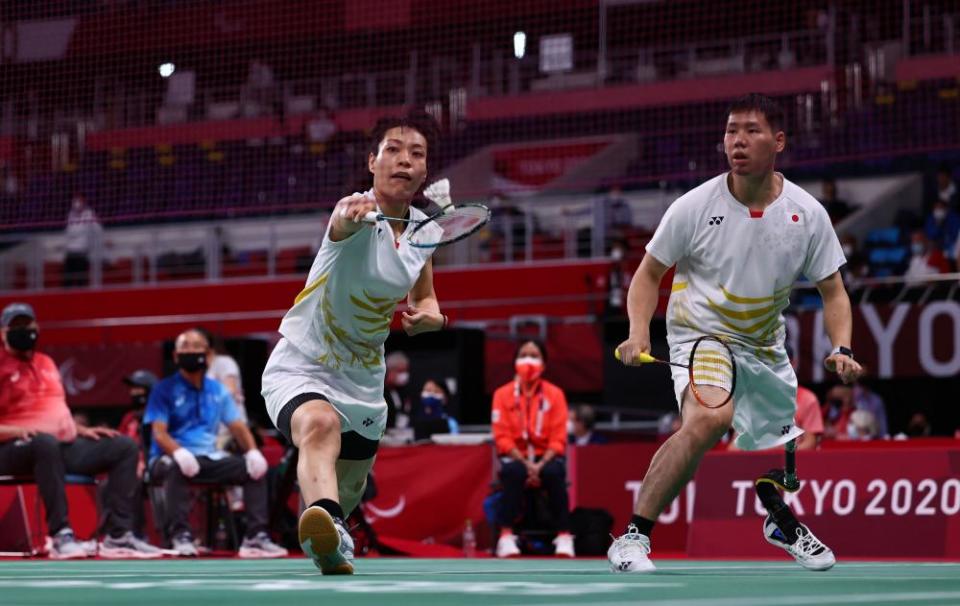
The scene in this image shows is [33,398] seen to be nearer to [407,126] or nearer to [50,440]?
[50,440]

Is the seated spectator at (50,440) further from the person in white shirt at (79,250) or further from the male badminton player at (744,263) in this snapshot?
the person in white shirt at (79,250)

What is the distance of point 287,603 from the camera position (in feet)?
13.6

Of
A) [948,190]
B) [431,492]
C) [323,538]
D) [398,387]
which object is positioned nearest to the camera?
[323,538]

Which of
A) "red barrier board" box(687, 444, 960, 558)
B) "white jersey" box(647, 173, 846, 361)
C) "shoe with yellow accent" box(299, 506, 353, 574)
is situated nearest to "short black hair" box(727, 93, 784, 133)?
"white jersey" box(647, 173, 846, 361)

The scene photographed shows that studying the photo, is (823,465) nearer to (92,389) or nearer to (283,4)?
(92,389)

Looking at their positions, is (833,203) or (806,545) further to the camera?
(833,203)

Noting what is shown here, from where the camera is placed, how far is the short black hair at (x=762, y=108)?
6922 mm

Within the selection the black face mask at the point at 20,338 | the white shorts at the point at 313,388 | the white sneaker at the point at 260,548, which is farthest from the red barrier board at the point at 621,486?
the white shorts at the point at 313,388

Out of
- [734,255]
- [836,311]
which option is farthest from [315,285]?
[836,311]

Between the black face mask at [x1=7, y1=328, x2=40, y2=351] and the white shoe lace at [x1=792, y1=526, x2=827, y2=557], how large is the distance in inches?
270

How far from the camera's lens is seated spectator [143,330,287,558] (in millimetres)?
12148

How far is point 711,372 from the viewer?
22.2 feet

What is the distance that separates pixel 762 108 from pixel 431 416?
8.54 m

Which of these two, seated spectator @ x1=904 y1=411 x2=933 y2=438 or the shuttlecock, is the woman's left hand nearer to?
the shuttlecock
